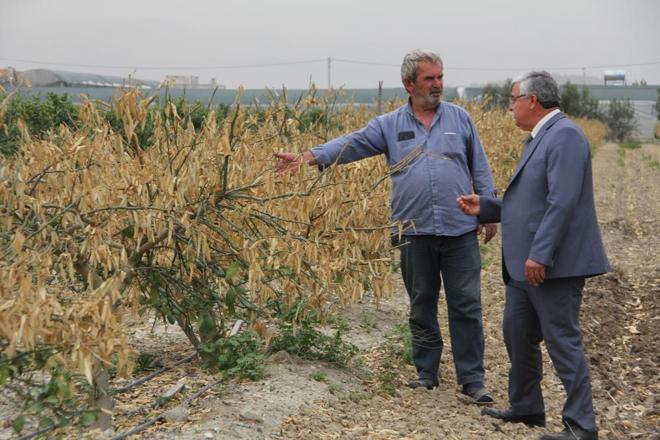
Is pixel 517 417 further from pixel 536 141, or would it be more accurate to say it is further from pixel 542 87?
pixel 542 87

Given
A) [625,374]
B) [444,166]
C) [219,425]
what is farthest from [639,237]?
[219,425]

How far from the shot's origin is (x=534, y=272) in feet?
13.1

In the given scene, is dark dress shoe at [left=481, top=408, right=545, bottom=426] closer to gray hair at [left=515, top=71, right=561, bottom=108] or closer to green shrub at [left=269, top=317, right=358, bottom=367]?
green shrub at [left=269, top=317, right=358, bottom=367]

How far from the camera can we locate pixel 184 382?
4688mm

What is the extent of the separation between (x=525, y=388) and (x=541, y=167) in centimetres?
107

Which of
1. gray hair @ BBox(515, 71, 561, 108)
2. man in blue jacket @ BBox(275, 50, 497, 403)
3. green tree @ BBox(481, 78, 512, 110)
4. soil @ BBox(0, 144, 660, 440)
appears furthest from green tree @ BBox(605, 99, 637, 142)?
gray hair @ BBox(515, 71, 561, 108)

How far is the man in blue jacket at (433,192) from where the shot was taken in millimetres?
4793

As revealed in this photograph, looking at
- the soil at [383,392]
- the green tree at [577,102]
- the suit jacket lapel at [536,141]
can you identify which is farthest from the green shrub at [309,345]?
the green tree at [577,102]

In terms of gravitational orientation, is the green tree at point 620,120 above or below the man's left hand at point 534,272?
below

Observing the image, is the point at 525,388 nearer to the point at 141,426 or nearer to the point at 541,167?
the point at 541,167

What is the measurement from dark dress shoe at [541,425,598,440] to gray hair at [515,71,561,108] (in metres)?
1.42

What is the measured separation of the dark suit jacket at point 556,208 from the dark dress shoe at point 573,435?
0.68m

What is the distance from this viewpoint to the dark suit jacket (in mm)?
3967

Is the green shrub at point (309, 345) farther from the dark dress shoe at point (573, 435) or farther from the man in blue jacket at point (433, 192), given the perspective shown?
the dark dress shoe at point (573, 435)
